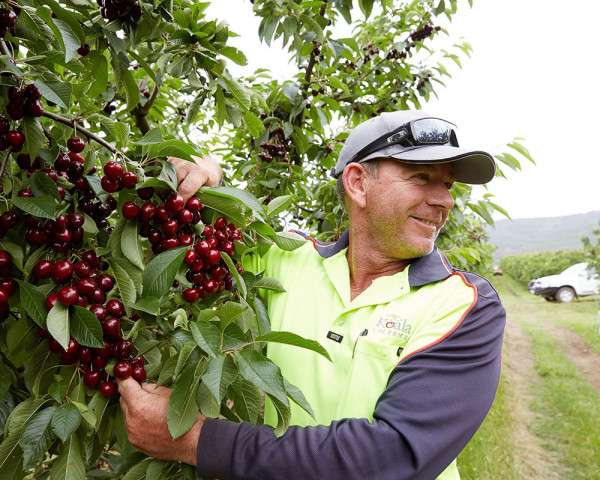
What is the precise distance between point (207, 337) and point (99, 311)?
0.25m

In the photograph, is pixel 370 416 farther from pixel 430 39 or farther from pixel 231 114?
pixel 430 39

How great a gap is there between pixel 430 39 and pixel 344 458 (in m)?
3.53

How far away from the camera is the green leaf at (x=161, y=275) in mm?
1061

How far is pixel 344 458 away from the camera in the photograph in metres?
1.15

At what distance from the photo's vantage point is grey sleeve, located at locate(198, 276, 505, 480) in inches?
45.3

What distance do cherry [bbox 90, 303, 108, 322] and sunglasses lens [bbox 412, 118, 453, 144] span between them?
1.21 meters

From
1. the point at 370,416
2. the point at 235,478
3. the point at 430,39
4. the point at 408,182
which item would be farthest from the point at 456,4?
the point at 235,478

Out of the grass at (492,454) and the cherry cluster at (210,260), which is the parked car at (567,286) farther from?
the cherry cluster at (210,260)

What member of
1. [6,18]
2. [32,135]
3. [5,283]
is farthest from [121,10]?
[5,283]

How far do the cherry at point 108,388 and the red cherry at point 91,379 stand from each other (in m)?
0.02

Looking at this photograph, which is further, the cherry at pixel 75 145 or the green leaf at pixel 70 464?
the cherry at pixel 75 145

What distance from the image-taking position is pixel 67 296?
0.98 m

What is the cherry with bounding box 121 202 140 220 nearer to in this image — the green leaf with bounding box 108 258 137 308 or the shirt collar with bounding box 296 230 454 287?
the green leaf with bounding box 108 258 137 308

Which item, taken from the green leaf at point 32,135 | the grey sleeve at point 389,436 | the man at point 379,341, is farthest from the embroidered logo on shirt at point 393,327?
the green leaf at point 32,135
